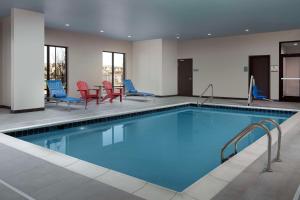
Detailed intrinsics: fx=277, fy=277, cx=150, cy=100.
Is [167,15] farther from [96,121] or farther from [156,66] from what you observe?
[156,66]

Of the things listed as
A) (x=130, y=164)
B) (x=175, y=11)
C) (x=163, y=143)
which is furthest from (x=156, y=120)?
(x=130, y=164)

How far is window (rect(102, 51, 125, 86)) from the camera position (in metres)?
12.0

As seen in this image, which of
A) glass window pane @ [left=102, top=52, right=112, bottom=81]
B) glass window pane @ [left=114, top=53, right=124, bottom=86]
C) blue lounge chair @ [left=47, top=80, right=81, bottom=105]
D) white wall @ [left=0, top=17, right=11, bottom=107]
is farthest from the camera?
glass window pane @ [left=114, top=53, right=124, bottom=86]

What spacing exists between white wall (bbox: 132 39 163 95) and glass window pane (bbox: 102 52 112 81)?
134cm

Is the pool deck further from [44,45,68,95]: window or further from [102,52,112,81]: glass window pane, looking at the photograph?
[102,52,112,81]: glass window pane

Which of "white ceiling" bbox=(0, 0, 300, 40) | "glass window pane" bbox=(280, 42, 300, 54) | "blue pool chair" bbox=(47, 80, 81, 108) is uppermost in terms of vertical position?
"white ceiling" bbox=(0, 0, 300, 40)

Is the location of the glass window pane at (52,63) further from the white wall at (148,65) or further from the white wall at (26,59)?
the white wall at (148,65)

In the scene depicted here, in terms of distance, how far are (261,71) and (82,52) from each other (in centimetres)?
709

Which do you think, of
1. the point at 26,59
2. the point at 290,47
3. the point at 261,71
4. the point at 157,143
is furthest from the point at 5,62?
the point at 290,47

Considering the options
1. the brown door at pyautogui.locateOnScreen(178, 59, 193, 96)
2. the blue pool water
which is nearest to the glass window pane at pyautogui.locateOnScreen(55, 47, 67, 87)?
the blue pool water

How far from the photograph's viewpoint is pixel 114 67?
12469 millimetres

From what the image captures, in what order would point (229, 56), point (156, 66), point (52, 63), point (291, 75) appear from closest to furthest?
point (52, 63) < point (291, 75) < point (229, 56) < point (156, 66)

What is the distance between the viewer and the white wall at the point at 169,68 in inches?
483

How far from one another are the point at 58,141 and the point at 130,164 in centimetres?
190
